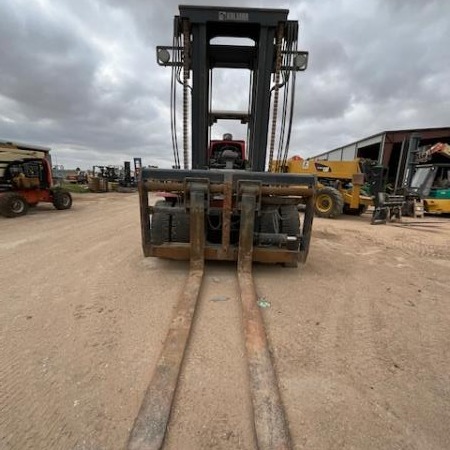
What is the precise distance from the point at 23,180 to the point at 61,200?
1552 millimetres

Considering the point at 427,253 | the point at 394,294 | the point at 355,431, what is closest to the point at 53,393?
the point at 355,431

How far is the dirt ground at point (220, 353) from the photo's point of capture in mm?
1578

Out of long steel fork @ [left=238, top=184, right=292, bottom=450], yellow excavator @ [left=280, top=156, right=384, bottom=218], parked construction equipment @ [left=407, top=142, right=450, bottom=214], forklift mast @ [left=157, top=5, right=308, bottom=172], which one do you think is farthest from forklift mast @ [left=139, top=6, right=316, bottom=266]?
parked construction equipment @ [left=407, top=142, right=450, bottom=214]

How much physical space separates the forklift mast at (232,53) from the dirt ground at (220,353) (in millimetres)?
1970

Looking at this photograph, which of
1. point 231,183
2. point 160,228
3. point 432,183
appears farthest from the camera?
point 432,183

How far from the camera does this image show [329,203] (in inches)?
404

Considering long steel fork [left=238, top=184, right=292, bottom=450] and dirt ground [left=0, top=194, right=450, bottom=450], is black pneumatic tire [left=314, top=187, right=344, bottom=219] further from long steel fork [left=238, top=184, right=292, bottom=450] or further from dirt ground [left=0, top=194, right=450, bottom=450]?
long steel fork [left=238, top=184, right=292, bottom=450]

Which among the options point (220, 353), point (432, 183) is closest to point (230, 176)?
point (220, 353)

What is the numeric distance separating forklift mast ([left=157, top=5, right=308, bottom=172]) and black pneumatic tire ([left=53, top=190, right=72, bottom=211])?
8.34 meters

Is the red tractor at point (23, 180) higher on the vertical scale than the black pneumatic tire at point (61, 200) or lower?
higher

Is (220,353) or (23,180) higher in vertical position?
(23,180)

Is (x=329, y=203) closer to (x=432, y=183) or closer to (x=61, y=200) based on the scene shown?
(x=432, y=183)

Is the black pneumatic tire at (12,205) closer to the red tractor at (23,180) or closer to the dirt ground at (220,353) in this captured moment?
the red tractor at (23,180)

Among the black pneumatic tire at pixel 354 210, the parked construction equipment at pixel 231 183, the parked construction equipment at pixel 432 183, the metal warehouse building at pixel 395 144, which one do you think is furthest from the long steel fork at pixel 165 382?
the metal warehouse building at pixel 395 144
